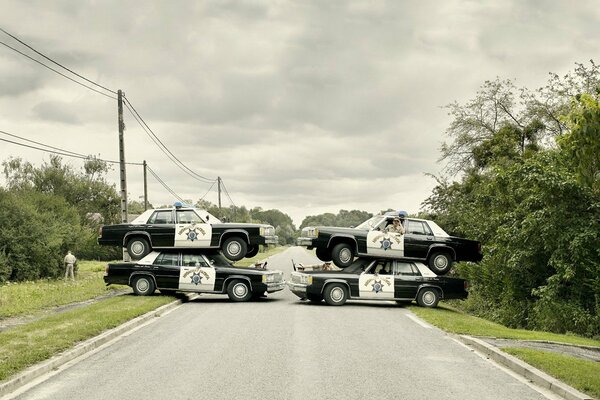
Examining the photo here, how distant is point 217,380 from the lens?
8.30 meters

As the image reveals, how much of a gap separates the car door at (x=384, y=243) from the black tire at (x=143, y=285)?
7.06 meters

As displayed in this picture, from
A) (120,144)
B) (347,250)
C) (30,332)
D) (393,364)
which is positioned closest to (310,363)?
(393,364)

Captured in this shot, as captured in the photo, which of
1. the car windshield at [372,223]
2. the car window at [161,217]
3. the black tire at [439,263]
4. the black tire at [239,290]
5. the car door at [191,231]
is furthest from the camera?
the car window at [161,217]

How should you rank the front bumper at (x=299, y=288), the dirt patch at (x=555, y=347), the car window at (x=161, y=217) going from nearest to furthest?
the dirt patch at (x=555, y=347)
the front bumper at (x=299, y=288)
the car window at (x=161, y=217)

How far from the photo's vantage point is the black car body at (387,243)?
1919cm

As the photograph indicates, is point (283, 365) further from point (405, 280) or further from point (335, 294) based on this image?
point (405, 280)

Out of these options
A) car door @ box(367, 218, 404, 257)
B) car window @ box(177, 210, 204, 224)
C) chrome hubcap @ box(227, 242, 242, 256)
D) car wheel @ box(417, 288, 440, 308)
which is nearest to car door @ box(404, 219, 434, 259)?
car door @ box(367, 218, 404, 257)

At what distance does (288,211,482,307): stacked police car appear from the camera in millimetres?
19156

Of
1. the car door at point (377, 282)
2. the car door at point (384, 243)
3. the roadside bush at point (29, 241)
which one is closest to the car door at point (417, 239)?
the car door at point (384, 243)

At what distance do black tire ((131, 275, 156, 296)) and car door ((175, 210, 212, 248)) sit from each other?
63.1 inches

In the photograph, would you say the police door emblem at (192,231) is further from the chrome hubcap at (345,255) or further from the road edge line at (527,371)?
the road edge line at (527,371)

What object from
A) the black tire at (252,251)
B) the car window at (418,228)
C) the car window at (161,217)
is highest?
the car window at (161,217)

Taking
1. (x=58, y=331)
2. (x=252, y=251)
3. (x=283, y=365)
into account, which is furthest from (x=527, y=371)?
(x=252, y=251)

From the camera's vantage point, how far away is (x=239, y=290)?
20.2m
